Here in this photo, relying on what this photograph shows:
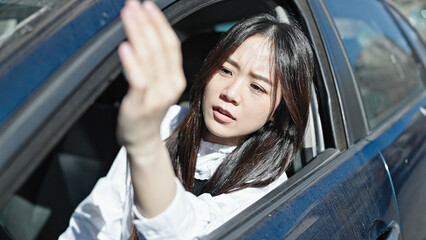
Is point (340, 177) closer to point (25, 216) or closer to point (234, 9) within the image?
point (234, 9)

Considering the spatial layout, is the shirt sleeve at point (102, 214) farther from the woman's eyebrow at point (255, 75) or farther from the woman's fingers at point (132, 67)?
the woman's fingers at point (132, 67)

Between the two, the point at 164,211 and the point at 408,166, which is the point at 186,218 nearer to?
the point at 164,211

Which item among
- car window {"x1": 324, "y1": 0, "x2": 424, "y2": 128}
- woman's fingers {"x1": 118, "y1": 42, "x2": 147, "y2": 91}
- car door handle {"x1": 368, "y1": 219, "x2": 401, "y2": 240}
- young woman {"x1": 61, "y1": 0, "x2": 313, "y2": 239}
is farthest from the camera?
car window {"x1": 324, "y1": 0, "x2": 424, "y2": 128}

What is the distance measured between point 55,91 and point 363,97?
4.68ft

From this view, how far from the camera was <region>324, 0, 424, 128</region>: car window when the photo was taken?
79.7 inches

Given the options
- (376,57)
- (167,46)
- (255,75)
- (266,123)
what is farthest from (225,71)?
(376,57)

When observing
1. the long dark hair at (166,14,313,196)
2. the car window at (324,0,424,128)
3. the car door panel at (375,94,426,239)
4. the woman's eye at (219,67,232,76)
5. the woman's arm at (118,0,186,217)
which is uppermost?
the woman's arm at (118,0,186,217)

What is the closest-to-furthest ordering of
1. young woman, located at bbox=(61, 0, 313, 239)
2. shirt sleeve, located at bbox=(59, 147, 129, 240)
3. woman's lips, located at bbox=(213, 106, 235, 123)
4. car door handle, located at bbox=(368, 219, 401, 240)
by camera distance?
young woman, located at bbox=(61, 0, 313, 239) → shirt sleeve, located at bbox=(59, 147, 129, 240) → woman's lips, located at bbox=(213, 106, 235, 123) → car door handle, located at bbox=(368, 219, 401, 240)

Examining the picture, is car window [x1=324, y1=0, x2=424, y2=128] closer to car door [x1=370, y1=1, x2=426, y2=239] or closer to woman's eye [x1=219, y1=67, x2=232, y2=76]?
car door [x1=370, y1=1, x2=426, y2=239]

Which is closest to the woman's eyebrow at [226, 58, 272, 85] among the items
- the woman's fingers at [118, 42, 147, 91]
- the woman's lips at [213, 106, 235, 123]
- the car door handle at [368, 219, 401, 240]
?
the woman's lips at [213, 106, 235, 123]

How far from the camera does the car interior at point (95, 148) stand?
1.90 meters

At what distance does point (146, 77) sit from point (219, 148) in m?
0.86

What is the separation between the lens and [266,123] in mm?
1704

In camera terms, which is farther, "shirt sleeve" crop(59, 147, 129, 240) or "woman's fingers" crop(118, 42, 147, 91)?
"shirt sleeve" crop(59, 147, 129, 240)
